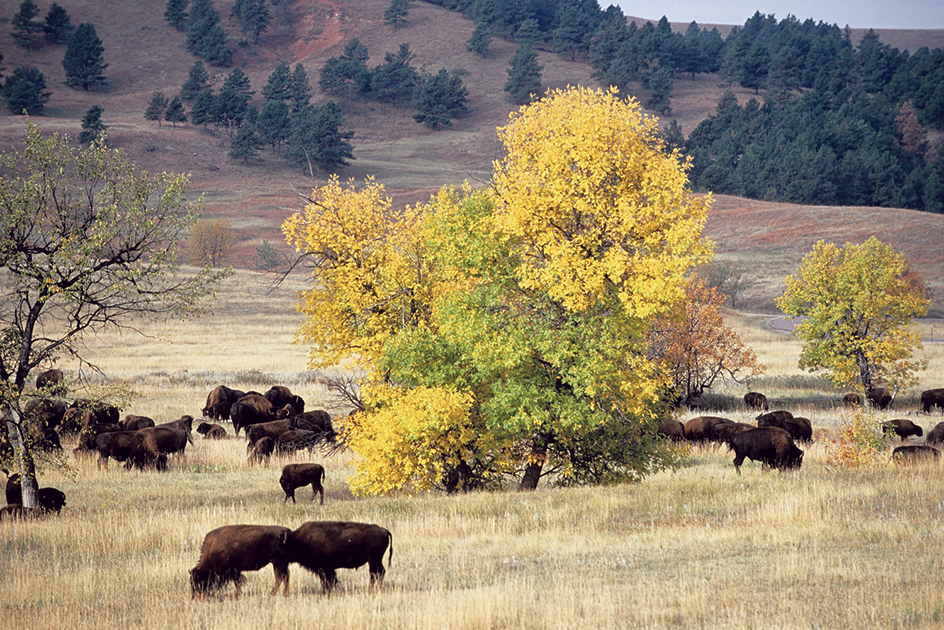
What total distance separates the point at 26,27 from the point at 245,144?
84.3m

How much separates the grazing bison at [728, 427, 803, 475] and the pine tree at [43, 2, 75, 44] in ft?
671

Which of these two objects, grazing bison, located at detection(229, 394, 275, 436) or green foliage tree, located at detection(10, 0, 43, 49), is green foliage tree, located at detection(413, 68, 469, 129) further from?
grazing bison, located at detection(229, 394, 275, 436)

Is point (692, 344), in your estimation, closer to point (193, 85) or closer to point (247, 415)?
point (247, 415)

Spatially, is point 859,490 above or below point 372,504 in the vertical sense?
above

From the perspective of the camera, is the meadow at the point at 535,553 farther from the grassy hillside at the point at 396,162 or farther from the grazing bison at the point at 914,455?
the grassy hillside at the point at 396,162

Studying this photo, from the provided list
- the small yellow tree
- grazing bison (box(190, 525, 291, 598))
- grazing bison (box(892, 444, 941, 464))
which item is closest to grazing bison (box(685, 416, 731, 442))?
grazing bison (box(892, 444, 941, 464))

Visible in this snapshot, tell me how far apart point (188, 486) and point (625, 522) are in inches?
435

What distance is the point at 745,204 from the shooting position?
12150 cm

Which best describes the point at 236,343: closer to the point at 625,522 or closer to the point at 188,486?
the point at 188,486

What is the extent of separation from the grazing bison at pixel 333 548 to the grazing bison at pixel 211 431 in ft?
61.4

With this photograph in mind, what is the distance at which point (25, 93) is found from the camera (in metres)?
137

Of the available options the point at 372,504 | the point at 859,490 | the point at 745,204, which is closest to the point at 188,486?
the point at 372,504

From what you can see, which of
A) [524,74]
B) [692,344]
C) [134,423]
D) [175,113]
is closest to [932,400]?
[692,344]

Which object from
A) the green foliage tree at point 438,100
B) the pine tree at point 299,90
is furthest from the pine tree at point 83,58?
the green foliage tree at point 438,100
